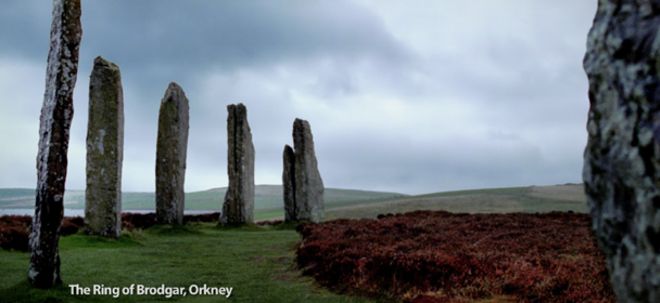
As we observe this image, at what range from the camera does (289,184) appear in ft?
98.3

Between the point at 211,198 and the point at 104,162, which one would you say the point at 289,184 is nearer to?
the point at 104,162

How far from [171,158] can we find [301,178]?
22.7ft

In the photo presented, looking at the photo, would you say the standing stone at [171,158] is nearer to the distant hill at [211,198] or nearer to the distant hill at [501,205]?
the distant hill at [501,205]

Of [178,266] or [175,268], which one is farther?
[178,266]

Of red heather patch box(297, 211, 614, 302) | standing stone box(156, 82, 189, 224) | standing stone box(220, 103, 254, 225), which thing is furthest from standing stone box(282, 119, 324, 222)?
red heather patch box(297, 211, 614, 302)

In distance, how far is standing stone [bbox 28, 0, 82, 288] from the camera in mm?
9930

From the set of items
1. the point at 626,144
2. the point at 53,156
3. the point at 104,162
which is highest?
the point at 104,162

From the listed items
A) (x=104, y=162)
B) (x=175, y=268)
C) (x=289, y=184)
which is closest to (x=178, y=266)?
(x=175, y=268)

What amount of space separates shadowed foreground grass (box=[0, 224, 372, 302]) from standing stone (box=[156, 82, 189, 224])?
15.8 feet

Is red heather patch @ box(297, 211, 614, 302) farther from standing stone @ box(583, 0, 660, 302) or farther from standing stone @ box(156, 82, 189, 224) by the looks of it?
standing stone @ box(156, 82, 189, 224)

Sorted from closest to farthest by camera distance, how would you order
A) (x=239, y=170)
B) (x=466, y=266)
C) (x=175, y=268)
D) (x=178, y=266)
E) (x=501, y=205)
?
(x=466, y=266) → (x=175, y=268) → (x=178, y=266) → (x=239, y=170) → (x=501, y=205)

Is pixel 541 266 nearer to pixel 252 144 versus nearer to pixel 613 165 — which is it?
pixel 613 165

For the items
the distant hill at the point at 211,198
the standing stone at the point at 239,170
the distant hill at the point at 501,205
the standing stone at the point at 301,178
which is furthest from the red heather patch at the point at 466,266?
the distant hill at the point at 211,198

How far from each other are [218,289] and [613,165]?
30.2 feet
